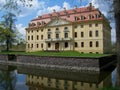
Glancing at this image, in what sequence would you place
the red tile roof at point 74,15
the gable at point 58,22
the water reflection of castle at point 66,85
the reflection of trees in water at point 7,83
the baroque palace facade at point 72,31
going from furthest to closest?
the gable at point 58,22
the red tile roof at point 74,15
the baroque palace facade at point 72,31
the reflection of trees in water at point 7,83
the water reflection of castle at point 66,85

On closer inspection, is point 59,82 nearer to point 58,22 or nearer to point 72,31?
point 72,31

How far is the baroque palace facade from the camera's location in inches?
1606

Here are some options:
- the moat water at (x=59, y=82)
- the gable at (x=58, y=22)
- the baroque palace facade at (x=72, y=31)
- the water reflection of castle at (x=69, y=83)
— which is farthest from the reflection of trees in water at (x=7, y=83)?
the gable at (x=58, y=22)

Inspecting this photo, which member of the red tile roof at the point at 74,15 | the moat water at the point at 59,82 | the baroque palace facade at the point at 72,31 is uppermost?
the red tile roof at the point at 74,15

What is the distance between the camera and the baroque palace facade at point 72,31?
40.8 m

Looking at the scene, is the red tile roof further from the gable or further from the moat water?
the moat water

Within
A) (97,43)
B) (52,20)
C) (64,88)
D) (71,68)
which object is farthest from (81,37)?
(64,88)

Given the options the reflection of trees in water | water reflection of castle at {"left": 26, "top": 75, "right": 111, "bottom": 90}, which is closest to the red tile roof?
the reflection of trees in water

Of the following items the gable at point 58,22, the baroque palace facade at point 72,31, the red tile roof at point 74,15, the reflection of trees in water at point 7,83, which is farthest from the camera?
the gable at point 58,22

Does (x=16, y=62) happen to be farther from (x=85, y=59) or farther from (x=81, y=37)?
(x=81, y=37)

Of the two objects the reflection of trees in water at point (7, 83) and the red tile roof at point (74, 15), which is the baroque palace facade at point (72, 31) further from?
the reflection of trees in water at point (7, 83)

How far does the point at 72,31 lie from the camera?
44.0 meters

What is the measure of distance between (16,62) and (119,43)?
22.6 m

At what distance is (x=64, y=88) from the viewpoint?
13.2 metres
